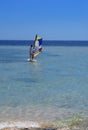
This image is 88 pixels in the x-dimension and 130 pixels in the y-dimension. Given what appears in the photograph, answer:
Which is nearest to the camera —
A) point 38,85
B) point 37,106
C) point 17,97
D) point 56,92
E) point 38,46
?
point 37,106

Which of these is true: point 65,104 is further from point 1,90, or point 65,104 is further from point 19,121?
point 1,90

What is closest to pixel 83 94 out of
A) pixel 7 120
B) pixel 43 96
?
pixel 43 96

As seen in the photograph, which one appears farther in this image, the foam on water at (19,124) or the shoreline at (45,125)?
the foam on water at (19,124)

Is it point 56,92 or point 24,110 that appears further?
point 56,92

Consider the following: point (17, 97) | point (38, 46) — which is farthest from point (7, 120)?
point (38, 46)

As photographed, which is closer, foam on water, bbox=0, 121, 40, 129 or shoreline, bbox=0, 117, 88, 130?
shoreline, bbox=0, 117, 88, 130

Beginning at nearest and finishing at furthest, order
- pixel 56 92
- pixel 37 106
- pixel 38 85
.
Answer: pixel 37 106 < pixel 56 92 < pixel 38 85

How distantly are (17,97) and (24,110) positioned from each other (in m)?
2.39

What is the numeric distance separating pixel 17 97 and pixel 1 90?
1755mm

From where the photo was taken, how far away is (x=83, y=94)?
14.7 metres

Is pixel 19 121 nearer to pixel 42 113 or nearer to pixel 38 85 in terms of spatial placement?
pixel 42 113

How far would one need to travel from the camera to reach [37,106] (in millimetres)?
12312

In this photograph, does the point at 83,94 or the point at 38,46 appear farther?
the point at 38,46

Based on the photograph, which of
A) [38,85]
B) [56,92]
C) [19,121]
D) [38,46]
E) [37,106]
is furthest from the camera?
[38,46]
